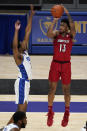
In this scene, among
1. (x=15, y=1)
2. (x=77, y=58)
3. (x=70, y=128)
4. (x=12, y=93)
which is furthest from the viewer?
(x=15, y=1)

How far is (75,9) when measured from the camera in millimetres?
21062

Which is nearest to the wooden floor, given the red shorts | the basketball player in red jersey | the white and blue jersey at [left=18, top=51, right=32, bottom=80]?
the basketball player in red jersey

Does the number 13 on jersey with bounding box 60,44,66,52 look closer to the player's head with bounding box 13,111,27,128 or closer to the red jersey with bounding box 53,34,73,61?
the red jersey with bounding box 53,34,73,61

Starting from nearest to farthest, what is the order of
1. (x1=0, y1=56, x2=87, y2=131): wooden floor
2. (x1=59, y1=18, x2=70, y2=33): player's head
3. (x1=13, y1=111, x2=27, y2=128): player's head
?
(x1=13, y1=111, x2=27, y2=128): player's head
(x1=59, y1=18, x2=70, y2=33): player's head
(x1=0, y1=56, x2=87, y2=131): wooden floor

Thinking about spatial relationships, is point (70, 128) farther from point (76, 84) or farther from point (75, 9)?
point (75, 9)

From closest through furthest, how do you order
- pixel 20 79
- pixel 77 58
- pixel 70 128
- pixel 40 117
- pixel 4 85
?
pixel 20 79 → pixel 70 128 → pixel 40 117 → pixel 4 85 → pixel 77 58

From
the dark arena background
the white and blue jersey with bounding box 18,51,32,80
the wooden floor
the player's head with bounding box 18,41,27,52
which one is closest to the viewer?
the player's head with bounding box 18,41,27,52

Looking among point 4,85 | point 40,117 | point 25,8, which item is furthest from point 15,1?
point 40,117

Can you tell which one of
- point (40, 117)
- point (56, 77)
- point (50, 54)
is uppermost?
point (56, 77)

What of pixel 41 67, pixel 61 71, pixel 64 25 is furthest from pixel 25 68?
pixel 41 67

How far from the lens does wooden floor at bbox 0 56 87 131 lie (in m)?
7.54

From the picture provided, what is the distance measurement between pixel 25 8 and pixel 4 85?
9.94 m

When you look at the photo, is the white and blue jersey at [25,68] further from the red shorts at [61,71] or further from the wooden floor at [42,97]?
the wooden floor at [42,97]

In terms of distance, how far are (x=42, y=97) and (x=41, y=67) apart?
5.15 meters
